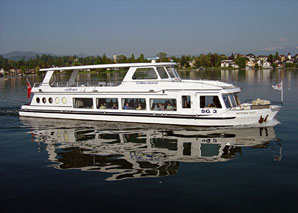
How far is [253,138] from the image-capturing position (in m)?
15.0

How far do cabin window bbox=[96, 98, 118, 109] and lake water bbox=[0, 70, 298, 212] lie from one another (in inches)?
93.8

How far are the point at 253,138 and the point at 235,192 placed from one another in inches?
262

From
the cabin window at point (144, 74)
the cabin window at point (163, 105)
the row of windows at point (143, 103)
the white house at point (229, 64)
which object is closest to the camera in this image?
the row of windows at point (143, 103)

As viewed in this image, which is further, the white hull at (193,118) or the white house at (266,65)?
the white house at (266,65)

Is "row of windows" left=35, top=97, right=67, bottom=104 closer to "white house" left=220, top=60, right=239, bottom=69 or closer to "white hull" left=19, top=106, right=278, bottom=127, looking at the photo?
"white hull" left=19, top=106, right=278, bottom=127

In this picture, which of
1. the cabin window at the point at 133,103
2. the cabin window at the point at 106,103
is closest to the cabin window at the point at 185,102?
the cabin window at the point at 133,103

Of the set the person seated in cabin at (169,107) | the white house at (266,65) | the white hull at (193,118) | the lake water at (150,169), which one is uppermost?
the white house at (266,65)

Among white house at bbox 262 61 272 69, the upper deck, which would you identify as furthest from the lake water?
white house at bbox 262 61 272 69

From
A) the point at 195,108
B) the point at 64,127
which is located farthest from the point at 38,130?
the point at 195,108

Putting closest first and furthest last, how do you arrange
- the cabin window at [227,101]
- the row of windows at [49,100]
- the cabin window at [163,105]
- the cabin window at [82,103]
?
the cabin window at [227,101] < the cabin window at [163,105] < the cabin window at [82,103] < the row of windows at [49,100]

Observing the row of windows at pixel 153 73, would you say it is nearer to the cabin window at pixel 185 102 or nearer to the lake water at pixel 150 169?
the cabin window at pixel 185 102

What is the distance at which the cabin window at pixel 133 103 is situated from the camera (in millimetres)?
18797

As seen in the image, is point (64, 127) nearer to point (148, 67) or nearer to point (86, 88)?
point (86, 88)

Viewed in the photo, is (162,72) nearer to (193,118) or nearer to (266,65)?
(193,118)
